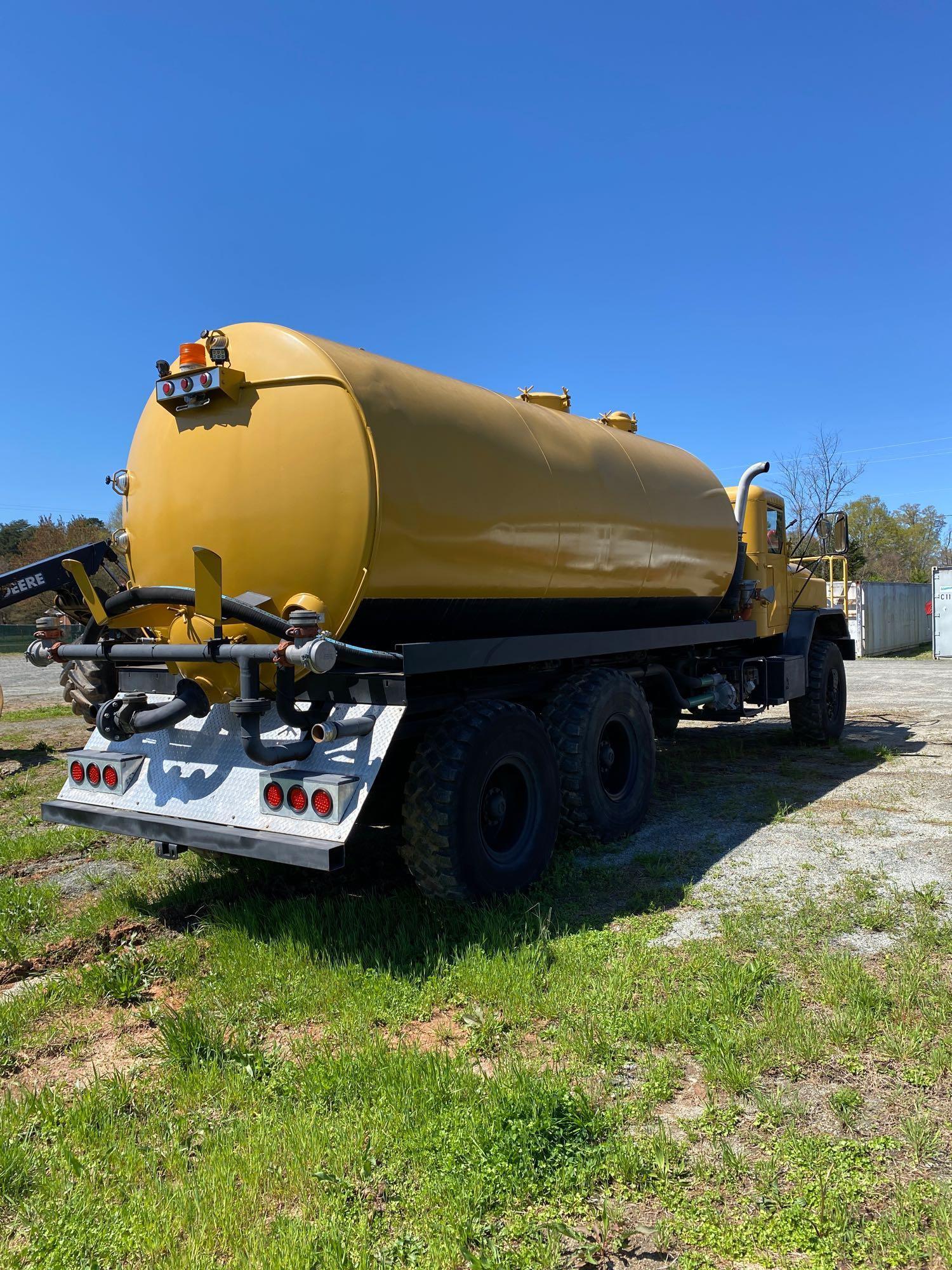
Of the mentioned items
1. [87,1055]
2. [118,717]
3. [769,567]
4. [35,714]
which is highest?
[769,567]

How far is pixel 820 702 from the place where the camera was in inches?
413

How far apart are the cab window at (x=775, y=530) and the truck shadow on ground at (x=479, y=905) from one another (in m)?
2.69

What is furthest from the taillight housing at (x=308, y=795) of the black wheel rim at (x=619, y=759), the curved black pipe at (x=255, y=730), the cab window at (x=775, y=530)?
the cab window at (x=775, y=530)

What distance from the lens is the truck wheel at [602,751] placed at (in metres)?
6.05

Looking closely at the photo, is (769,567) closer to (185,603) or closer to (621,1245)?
(185,603)

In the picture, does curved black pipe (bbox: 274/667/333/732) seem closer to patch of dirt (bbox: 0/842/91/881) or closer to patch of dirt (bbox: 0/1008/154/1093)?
patch of dirt (bbox: 0/1008/154/1093)

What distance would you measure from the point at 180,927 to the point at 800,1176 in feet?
11.6

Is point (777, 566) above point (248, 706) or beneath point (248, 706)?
above

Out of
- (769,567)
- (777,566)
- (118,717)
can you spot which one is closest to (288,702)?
(118,717)

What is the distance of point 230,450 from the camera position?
4.84m

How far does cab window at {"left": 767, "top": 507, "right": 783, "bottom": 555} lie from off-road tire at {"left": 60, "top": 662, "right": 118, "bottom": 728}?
6.83 metres

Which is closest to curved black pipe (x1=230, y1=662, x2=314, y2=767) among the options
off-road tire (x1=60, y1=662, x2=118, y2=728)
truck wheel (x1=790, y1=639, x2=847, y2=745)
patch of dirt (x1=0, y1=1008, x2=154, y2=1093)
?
patch of dirt (x1=0, y1=1008, x2=154, y2=1093)

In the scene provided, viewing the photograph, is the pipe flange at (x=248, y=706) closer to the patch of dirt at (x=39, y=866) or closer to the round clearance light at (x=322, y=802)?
the round clearance light at (x=322, y=802)

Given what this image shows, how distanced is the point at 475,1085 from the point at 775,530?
807cm
